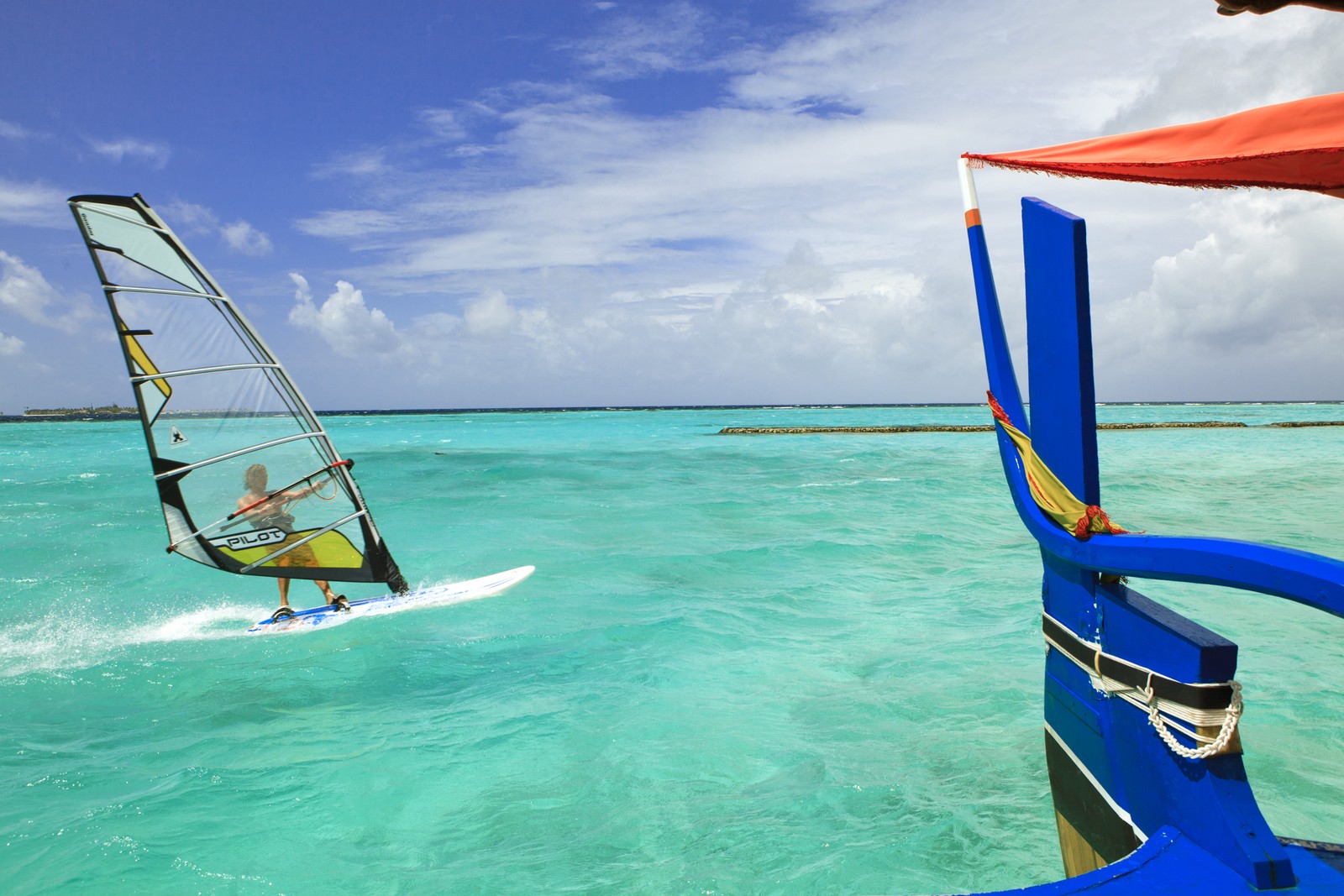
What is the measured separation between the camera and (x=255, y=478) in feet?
25.0

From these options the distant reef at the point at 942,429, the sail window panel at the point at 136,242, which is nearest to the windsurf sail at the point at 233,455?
the sail window panel at the point at 136,242

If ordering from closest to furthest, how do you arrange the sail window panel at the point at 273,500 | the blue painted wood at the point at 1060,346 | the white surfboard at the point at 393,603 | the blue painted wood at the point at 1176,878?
the blue painted wood at the point at 1176,878, the blue painted wood at the point at 1060,346, the sail window panel at the point at 273,500, the white surfboard at the point at 393,603

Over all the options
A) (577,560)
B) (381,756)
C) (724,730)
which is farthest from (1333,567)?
(577,560)

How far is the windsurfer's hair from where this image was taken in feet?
24.8

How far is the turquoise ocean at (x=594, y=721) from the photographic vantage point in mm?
4242

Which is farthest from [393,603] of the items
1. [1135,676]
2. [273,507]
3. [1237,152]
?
[1237,152]

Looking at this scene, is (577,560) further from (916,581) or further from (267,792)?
(267,792)

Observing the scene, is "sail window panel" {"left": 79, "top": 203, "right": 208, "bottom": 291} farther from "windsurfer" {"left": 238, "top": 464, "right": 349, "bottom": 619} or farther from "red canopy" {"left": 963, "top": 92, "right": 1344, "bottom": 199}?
"red canopy" {"left": 963, "top": 92, "right": 1344, "bottom": 199}

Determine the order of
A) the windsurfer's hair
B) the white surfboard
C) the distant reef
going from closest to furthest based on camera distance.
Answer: the windsurfer's hair
the white surfboard
the distant reef

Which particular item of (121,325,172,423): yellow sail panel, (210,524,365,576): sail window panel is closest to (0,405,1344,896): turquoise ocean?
(210,524,365,576): sail window panel

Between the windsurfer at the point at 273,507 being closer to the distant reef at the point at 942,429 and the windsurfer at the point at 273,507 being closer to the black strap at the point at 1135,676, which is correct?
the black strap at the point at 1135,676

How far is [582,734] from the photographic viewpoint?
5.89m

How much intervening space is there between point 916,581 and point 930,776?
19.6 ft

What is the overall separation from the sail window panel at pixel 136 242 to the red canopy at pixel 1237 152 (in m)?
7.14
